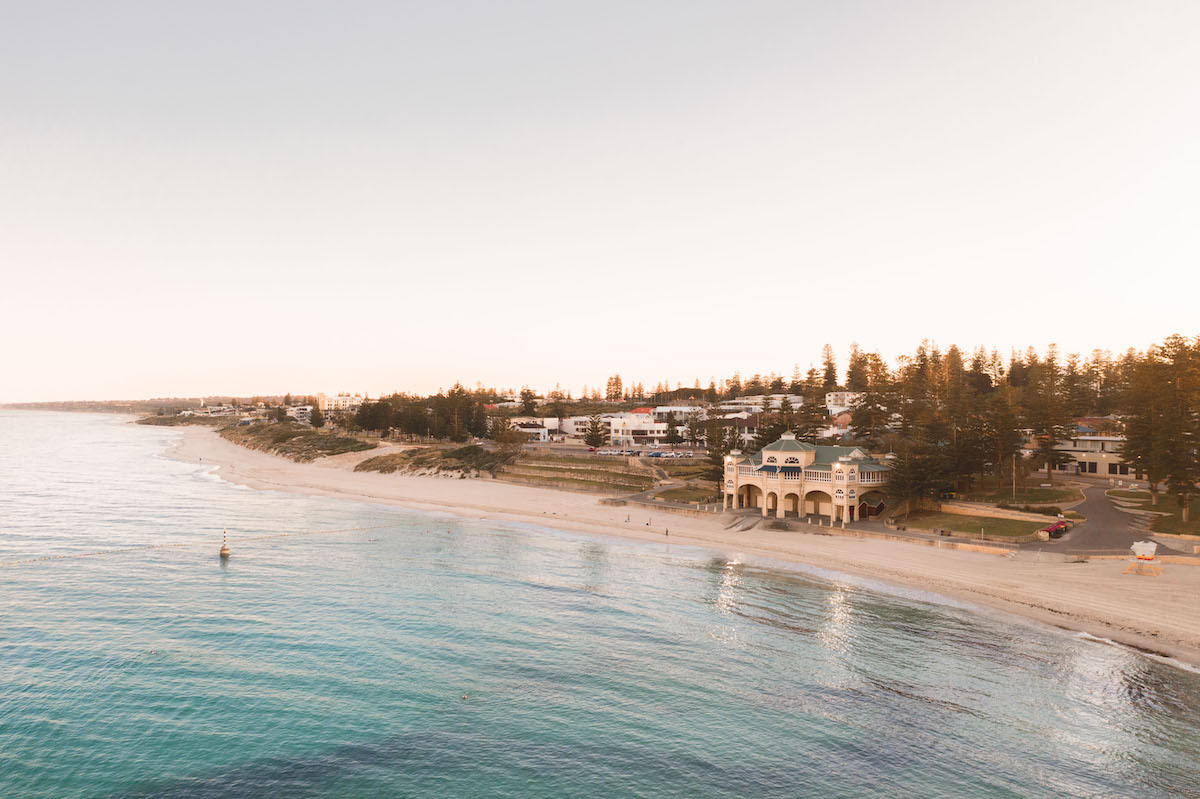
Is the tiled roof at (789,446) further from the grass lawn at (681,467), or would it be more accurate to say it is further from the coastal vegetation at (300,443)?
the coastal vegetation at (300,443)

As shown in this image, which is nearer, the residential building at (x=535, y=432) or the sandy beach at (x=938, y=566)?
the sandy beach at (x=938, y=566)

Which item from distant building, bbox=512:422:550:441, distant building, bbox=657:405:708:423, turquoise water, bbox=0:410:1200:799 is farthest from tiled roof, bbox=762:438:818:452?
distant building, bbox=512:422:550:441

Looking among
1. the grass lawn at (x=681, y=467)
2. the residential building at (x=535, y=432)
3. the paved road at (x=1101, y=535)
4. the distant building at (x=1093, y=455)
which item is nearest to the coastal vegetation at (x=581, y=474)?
the grass lawn at (x=681, y=467)

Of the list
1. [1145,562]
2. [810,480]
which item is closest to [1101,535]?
[1145,562]

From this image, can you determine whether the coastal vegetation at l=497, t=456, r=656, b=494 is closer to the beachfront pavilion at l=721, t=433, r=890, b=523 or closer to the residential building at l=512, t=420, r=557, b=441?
the beachfront pavilion at l=721, t=433, r=890, b=523

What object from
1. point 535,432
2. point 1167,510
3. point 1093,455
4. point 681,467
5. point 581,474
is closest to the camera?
point 1167,510

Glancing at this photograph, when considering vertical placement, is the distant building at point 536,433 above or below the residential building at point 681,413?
below

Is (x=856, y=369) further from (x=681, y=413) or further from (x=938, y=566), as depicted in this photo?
(x=938, y=566)
